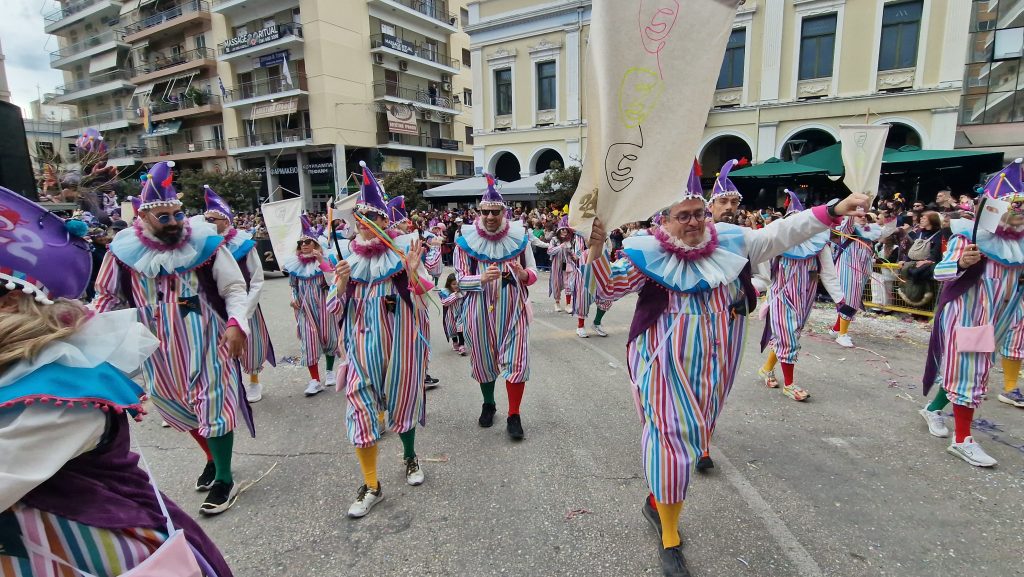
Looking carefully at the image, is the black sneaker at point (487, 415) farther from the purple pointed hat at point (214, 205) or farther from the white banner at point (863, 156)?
the purple pointed hat at point (214, 205)

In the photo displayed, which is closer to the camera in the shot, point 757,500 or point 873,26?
point 757,500

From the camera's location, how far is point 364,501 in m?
3.31

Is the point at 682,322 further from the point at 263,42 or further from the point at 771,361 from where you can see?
the point at 263,42

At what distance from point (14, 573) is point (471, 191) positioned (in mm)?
20751

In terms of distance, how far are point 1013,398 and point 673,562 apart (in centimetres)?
445

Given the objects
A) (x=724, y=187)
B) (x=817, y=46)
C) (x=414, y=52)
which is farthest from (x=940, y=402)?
(x=414, y=52)

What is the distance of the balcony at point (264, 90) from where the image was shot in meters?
31.8

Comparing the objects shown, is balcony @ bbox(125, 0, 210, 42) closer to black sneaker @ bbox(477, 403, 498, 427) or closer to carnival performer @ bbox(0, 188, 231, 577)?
black sneaker @ bbox(477, 403, 498, 427)

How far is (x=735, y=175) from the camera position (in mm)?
15461

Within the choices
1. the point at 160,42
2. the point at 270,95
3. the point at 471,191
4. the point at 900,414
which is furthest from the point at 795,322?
the point at 160,42

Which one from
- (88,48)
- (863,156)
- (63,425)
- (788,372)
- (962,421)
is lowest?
(788,372)

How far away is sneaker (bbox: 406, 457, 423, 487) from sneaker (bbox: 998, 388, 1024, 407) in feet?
17.6

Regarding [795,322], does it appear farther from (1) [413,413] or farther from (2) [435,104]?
(2) [435,104]

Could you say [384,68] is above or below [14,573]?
above
